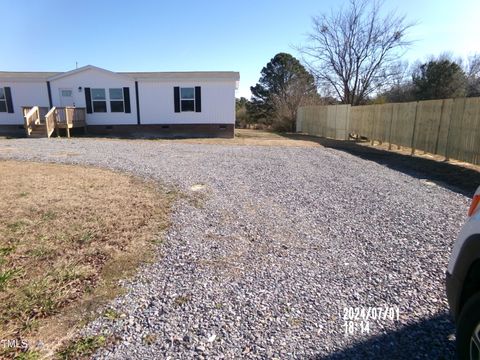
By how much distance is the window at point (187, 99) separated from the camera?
17.9 metres

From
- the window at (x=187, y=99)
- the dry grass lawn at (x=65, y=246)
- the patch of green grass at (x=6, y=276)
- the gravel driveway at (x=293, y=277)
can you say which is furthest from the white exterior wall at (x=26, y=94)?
the patch of green grass at (x=6, y=276)

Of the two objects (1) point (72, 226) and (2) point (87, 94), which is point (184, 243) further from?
(2) point (87, 94)

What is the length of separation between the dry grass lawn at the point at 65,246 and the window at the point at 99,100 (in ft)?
39.7

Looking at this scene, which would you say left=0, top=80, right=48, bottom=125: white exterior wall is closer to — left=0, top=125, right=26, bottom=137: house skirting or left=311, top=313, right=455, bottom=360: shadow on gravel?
left=0, top=125, right=26, bottom=137: house skirting

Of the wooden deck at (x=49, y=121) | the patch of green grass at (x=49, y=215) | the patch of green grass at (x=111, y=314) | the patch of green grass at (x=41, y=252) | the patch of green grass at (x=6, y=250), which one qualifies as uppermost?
the wooden deck at (x=49, y=121)

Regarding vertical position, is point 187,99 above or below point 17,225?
above

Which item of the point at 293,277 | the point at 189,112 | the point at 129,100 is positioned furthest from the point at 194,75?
the point at 293,277

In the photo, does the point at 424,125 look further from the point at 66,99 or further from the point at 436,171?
the point at 66,99

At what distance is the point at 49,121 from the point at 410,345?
17.6 metres

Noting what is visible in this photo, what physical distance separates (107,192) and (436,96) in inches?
1214

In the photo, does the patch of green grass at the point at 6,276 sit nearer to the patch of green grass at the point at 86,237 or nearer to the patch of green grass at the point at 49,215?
the patch of green grass at the point at 86,237

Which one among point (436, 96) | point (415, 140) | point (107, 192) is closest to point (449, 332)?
point (107, 192)

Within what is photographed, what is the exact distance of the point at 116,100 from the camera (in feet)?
59.4

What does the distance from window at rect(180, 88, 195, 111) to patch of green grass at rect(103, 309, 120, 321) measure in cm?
1639
